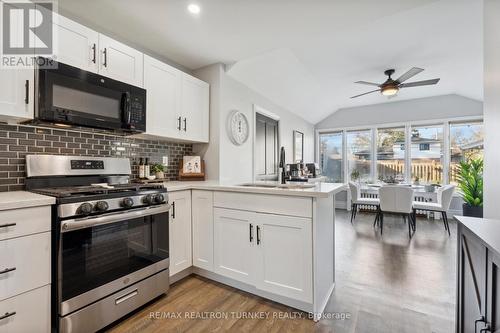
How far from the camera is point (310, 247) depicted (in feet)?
5.61

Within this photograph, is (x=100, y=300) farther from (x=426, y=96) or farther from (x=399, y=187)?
(x=426, y=96)

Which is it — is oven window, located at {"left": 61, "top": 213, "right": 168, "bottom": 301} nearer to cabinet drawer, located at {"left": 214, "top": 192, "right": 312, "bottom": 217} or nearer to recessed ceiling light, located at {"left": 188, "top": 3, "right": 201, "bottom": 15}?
cabinet drawer, located at {"left": 214, "top": 192, "right": 312, "bottom": 217}

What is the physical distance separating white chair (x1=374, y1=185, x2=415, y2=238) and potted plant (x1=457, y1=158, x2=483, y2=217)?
0.96 meters

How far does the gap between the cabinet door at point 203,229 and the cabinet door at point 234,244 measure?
0.21 feet

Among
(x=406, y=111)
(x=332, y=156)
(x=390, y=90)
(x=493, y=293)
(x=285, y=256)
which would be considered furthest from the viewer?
Result: (x=332, y=156)

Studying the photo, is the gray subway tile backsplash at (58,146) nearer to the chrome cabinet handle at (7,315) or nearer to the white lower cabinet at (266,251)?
the chrome cabinet handle at (7,315)

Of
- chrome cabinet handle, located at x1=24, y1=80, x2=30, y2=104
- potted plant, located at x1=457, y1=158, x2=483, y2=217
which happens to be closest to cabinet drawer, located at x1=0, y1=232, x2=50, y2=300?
chrome cabinet handle, located at x1=24, y1=80, x2=30, y2=104

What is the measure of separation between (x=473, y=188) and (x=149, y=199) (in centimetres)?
533

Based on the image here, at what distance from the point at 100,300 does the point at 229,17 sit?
2450mm

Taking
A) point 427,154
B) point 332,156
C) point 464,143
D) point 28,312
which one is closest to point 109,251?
point 28,312

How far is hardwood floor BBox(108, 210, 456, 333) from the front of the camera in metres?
1.65

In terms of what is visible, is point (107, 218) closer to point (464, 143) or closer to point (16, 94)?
point (16, 94)

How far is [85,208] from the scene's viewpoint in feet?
4.74

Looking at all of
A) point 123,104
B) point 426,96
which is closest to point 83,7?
point 123,104
